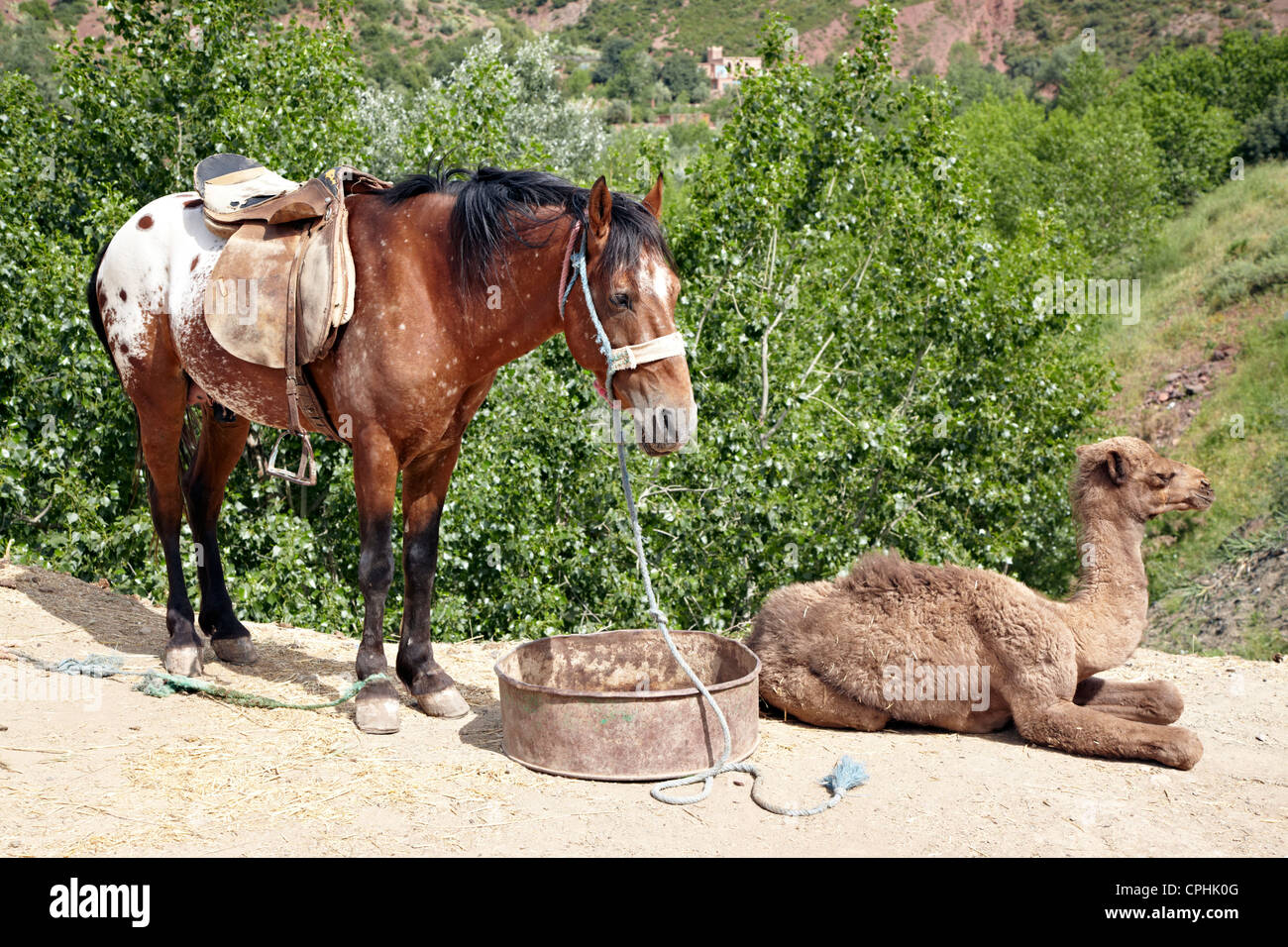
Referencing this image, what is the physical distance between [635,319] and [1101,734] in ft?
9.46

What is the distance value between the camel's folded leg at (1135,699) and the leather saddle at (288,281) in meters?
4.03

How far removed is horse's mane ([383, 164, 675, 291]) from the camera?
4.16 metres

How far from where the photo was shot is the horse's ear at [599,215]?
13.2 ft

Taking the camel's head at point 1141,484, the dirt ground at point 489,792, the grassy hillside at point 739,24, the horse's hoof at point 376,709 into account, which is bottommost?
the dirt ground at point 489,792

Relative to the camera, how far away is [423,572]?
198 inches

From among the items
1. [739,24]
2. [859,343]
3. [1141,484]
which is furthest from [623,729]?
[739,24]

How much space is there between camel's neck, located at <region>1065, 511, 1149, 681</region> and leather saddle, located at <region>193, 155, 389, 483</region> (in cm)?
383

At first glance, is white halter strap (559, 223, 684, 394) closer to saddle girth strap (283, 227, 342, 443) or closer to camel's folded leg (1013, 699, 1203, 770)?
saddle girth strap (283, 227, 342, 443)

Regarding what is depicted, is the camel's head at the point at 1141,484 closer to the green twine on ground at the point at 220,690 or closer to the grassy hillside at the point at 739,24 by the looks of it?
the green twine on ground at the point at 220,690

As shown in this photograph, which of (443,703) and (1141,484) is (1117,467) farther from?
(443,703)

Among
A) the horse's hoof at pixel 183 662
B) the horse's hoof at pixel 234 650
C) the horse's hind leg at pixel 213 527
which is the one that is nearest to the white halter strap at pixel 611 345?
the horse's hind leg at pixel 213 527

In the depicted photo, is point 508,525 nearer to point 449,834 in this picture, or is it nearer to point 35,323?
point 35,323

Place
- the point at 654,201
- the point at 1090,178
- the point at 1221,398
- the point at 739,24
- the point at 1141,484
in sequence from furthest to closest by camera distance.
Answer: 1. the point at 739,24
2. the point at 1090,178
3. the point at 1221,398
4. the point at 1141,484
5. the point at 654,201
